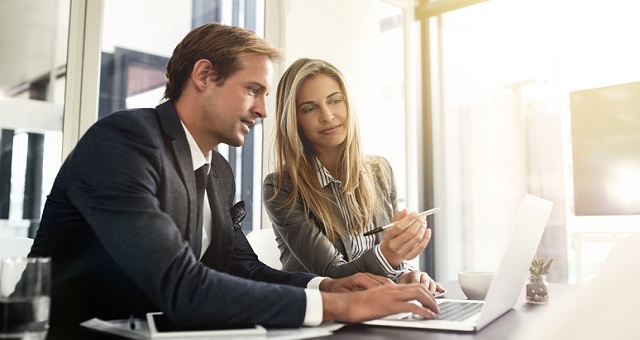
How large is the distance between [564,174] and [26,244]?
339 cm

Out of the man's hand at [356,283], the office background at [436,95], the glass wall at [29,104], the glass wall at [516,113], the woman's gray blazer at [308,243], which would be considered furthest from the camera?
the glass wall at [516,113]

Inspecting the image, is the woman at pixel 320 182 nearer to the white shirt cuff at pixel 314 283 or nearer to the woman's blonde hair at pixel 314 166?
the woman's blonde hair at pixel 314 166

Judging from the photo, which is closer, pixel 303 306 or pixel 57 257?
pixel 303 306

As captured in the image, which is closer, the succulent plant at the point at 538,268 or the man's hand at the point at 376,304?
the man's hand at the point at 376,304

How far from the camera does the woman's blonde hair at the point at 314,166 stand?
1960mm

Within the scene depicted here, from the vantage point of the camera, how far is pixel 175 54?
63.9 inches

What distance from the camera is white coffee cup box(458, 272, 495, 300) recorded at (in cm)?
141

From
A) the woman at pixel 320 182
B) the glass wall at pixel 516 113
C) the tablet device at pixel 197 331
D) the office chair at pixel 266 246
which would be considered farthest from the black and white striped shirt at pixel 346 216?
the glass wall at pixel 516 113

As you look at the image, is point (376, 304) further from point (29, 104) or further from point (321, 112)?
point (29, 104)

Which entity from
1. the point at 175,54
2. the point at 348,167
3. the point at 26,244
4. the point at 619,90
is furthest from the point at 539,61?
the point at 26,244

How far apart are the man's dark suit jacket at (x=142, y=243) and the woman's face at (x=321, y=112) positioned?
0.58 metres

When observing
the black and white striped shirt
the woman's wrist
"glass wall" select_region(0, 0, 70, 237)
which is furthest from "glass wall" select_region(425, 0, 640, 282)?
"glass wall" select_region(0, 0, 70, 237)

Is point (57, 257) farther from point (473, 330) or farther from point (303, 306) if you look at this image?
point (473, 330)

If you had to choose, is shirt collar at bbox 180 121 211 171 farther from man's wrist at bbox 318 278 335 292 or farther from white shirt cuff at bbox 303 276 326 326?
white shirt cuff at bbox 303 276 326 326
